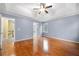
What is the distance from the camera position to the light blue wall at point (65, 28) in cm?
215

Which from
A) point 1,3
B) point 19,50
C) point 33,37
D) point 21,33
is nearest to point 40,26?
point 33,37

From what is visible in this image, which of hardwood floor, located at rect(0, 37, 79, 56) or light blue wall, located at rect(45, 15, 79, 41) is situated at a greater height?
light blue wall, located at rect(45, 15, 79, 41)

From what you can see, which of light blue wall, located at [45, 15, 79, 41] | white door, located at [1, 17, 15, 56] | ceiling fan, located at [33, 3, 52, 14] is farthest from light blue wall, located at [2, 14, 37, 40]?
light blue wall, located at [45, 15, 79, 41]

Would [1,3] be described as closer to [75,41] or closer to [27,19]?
[27,19]

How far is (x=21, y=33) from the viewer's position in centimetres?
217

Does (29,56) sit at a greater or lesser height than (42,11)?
lesser

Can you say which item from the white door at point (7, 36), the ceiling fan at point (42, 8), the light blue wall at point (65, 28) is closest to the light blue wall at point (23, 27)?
the white door at point (7, 36)

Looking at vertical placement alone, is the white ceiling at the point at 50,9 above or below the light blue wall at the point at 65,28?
above

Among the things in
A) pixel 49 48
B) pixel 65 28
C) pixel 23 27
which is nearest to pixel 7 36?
pixel 23 27

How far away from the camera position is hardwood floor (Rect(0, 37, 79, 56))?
2158 millimetres

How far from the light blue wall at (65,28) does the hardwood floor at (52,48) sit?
118mm

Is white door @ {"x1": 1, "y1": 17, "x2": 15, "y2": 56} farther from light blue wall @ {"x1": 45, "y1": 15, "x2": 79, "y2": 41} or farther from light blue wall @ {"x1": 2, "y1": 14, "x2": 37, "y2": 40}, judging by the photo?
light blue wall @ {"x1": 45, "y1": 15, "x2": 79, "y2": 41}

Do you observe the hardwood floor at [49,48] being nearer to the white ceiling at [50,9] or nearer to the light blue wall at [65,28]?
the light blue wall at [65,28]

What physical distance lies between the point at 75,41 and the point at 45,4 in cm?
93
